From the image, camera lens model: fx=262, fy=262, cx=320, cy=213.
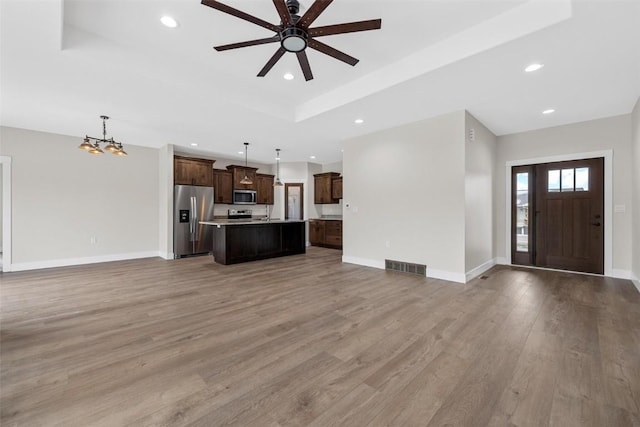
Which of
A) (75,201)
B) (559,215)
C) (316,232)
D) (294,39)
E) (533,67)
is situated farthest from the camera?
(316,232)

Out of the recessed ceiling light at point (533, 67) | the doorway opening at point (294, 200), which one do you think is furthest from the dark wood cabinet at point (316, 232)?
the recessed ceiling light at point (533, 67)

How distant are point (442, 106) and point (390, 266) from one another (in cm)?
285

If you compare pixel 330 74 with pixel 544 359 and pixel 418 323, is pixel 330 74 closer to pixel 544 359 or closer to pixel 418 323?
pixel 418 323

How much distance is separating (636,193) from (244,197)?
A: 817cm

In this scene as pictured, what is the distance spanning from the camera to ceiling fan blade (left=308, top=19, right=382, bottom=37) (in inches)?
77.7

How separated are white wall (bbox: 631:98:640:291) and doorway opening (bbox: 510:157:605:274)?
0.45 m

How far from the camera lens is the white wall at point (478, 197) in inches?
165

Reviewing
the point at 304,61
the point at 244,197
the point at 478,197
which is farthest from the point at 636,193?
the point at 244,197

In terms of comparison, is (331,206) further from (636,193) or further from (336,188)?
(636,193)

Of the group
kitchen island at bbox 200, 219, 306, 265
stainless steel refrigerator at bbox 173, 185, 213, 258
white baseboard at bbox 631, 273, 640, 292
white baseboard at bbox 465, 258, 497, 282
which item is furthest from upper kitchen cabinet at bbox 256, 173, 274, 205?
white baseboard at bbox 631, 273, 640, 292

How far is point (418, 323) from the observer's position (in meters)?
2.66

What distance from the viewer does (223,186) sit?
7.67m

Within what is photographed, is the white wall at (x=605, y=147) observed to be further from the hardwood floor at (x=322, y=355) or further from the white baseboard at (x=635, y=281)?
the hardwood floor at (x=322, y=355)

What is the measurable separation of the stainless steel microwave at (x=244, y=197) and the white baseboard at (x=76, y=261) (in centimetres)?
250
